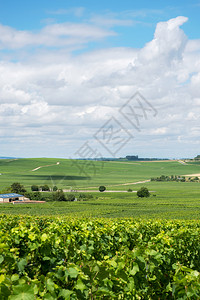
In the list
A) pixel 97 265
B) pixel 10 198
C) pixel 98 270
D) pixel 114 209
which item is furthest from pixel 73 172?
pixel 98 270

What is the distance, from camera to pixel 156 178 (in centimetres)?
16812

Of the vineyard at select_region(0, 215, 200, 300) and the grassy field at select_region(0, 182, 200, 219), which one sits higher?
the vineyard at select_region(0, 215, 200, 300)

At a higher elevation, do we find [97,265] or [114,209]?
[97,265]

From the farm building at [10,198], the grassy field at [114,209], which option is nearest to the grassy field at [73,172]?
the farm building at [10,198]

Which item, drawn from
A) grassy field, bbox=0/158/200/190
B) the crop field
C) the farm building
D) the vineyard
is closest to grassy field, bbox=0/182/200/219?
the farm building

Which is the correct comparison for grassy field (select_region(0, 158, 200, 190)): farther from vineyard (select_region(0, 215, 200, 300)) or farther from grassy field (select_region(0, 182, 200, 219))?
vineyard (select_region(0, 215, 200, 300))

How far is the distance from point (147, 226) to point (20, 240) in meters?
7.13

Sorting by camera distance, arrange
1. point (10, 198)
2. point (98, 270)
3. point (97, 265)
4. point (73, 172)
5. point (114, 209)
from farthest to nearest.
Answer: point (73, 172) < point (10, 198) < point (114, 209) < point (97, 265) < point (98, 270)

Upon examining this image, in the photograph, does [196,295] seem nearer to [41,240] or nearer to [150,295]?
[150,295]

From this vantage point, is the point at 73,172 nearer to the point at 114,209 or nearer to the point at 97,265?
the point at 114,209

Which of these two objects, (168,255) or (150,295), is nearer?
(150,295)

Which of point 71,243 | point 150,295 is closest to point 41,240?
point 71,243

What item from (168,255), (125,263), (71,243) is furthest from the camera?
(71,243)

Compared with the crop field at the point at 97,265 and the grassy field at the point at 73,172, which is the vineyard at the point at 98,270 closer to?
the crop field at the point at 97,265
